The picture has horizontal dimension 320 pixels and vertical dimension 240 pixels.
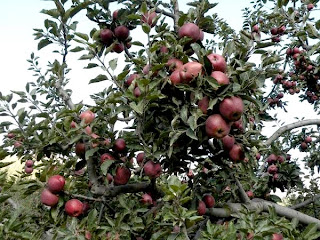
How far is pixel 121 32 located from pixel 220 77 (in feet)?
3.18

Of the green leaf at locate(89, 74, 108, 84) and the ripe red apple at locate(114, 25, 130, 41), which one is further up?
the ripe red apple at locate(114, 25, 130, 41)

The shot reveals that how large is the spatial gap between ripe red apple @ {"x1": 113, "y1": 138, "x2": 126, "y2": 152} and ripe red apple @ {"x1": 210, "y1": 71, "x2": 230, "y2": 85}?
0.65 meters

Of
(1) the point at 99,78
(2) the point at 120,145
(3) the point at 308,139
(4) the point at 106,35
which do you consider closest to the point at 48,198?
(2) the point at 120,145

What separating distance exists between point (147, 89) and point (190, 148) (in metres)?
0.50

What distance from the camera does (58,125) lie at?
7.11 ft

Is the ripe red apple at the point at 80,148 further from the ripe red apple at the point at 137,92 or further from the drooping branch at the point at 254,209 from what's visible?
the drooping branch at the point at 254,209

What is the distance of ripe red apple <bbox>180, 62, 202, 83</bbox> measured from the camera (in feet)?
6.13

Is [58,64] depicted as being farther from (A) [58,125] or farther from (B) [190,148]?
(B) [190,148]

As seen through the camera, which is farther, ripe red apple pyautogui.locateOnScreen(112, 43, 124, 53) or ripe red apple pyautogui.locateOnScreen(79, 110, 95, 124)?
ripe red apple pyautogui.locateOnScreen(112, 43, 124, 53)

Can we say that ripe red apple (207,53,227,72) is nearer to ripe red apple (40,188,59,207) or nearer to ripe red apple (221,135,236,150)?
ripe red apple (221,135,236,150)

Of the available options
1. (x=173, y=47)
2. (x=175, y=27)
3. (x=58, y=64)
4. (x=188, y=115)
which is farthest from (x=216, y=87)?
(x=58, y=64)

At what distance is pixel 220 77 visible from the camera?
1860mm

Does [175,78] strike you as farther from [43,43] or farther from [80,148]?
[43,43]

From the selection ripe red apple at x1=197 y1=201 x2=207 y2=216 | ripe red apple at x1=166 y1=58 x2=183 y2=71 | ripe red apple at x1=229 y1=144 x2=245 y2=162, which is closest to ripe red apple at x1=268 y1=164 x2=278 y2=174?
ripe red apple at x1=197 y1=201 x2=207 y2=216
